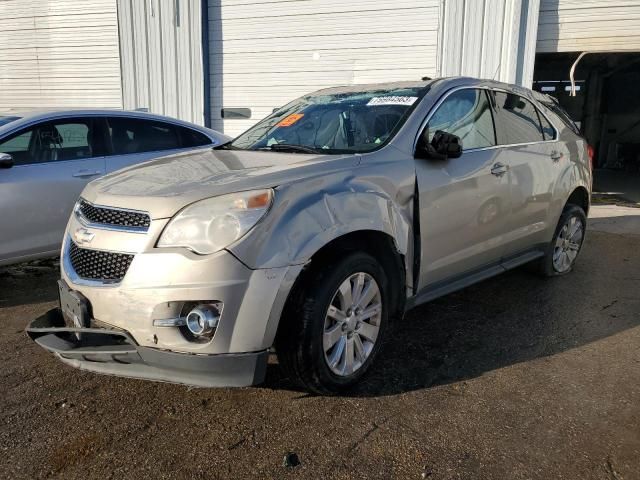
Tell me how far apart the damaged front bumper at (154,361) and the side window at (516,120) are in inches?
104

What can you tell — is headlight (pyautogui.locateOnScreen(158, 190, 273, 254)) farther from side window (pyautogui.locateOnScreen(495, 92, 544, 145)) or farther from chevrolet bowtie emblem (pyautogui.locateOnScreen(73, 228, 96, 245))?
side window (pyautogui.locateOnScreen(495, 92, 544, 145))

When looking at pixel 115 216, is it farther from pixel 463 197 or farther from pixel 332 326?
pixel 463 197

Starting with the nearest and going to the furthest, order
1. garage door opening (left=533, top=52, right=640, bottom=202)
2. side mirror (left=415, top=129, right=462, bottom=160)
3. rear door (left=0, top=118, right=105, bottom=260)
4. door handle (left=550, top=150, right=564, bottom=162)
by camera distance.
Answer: side mirror (left=415, top=129, right=462, bottom=160) < rear door (left=0, top=118, right=105, bottom=260) < door handle (left=550, top=150, right=564, bottom=162) < garage door opening (left=533, top=52, right=640, bottom=202)

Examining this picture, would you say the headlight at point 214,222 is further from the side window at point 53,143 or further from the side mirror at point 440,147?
the side window at point 53,143

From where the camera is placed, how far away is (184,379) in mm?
2521

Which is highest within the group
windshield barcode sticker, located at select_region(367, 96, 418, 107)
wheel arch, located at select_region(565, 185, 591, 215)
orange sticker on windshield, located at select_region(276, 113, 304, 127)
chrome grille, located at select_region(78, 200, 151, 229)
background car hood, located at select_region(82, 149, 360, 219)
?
windshield barcode sticker, located at select_region(367, 96, 418, 107)

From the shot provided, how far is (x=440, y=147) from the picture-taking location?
3367 millimetres

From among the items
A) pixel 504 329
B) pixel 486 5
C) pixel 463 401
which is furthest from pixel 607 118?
pixel 463 401

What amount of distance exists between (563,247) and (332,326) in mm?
3185

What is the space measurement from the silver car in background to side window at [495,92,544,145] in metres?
3.25

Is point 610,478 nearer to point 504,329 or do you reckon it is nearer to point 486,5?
point 504,329

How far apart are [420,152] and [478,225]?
747 millimetres

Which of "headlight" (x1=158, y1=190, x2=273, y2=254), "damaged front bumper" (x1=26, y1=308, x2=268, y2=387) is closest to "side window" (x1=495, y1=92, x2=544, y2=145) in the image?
"headlight" (x1=158, y1=190, x2=273, y2=254)

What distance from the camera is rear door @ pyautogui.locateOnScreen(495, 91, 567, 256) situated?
164 inches
